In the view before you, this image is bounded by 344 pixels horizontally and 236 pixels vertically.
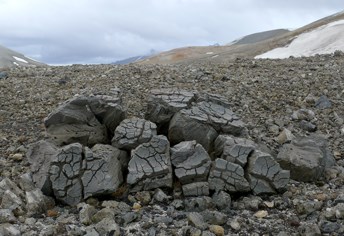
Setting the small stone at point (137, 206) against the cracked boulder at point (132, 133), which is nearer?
the small stone at point (137, 206)

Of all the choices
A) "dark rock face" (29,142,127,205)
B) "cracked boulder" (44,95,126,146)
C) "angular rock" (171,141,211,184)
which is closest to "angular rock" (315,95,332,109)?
"angular rock" (171,141,211,184)

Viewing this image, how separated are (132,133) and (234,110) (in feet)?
13.1

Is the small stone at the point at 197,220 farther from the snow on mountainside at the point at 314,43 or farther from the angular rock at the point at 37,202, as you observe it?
the snow on mountainside at the point at 314,43

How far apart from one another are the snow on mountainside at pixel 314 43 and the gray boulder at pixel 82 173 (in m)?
33.7

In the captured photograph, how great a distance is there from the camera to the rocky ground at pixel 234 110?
696cm

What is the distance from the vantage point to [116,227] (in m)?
6.74

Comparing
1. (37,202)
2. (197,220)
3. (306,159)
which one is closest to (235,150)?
(306,159)

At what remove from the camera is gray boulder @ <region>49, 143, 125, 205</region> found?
7.78 metres

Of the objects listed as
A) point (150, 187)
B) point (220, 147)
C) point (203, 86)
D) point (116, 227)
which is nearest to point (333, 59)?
point (203, 86)

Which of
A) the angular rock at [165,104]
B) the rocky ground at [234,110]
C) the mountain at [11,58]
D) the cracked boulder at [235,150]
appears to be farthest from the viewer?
the mountain at [11,58]

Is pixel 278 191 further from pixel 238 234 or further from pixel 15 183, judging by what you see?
pixel 15 183

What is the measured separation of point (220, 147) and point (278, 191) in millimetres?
1485

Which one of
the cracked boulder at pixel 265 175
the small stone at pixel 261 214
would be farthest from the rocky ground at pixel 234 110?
the cracked boulder at pixel 265 175

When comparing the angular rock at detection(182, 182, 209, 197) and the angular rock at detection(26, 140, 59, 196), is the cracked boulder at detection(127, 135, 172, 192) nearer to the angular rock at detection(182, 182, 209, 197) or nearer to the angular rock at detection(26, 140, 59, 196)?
the angular rock at detection(182, 182, 209, 197)
